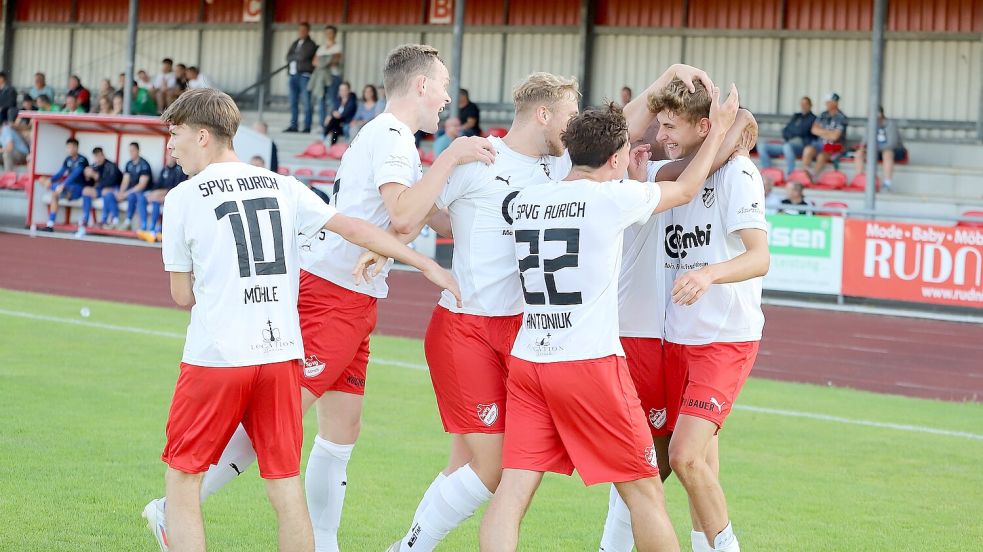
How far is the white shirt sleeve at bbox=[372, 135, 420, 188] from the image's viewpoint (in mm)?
5203

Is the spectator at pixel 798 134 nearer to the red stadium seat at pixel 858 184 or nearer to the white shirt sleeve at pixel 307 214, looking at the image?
the red stadium seat at pixel 858 184

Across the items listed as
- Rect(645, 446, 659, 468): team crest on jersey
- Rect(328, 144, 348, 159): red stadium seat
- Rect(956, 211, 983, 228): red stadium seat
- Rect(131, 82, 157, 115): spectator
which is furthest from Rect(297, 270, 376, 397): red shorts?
Rect(131, 82, 157, 115): spectator

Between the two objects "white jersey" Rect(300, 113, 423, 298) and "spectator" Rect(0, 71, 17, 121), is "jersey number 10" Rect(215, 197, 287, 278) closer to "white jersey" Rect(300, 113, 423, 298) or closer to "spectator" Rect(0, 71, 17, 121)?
"white jersey" Rect(300, 113, 423, 298)

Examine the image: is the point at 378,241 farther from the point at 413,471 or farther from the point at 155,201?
the point at 155,201

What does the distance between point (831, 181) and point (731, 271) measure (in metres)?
17.6

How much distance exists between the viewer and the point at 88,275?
61.1ft

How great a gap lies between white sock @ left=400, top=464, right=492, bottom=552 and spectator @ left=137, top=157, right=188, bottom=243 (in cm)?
2037

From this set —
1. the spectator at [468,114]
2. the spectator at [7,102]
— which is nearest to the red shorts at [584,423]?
the spectator at [468,114]

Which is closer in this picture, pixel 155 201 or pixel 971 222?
pixel 971 222

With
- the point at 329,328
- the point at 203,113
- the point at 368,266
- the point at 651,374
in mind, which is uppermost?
the point at 203,113

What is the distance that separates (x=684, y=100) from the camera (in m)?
5.19

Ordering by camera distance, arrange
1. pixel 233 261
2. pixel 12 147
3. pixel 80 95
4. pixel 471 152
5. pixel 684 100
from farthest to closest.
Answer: pixel 80 95 < pixel 12 147 < pixel 684 100 < pixel 471 152 < pixel 233 261

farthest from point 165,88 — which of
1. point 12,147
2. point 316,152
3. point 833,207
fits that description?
A: point 833,207

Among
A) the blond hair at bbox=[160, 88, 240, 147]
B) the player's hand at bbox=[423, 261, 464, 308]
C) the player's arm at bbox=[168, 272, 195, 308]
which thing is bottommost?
the player's arm at bbox=[168, 272, 195, 308]
